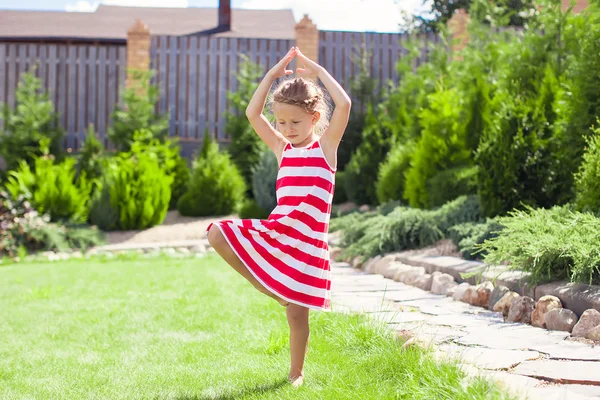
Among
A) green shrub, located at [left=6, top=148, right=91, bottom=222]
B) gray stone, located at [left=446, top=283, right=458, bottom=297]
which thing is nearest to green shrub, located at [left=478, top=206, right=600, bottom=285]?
gray stone, located at [left=446, top=283, right=458, bottom=297]

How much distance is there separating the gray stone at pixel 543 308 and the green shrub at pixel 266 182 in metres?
7.67

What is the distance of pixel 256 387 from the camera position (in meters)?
2.65

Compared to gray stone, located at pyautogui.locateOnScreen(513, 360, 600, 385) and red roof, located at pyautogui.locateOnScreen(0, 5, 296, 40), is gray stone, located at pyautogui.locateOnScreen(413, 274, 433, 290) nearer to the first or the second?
gray stone, located at pyautogui.locateOnScreen(513, 360, 600, 385)

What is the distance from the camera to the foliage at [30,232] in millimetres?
9461

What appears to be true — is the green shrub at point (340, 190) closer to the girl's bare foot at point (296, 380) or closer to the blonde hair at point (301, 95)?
the blonde hair at point (301, 95)

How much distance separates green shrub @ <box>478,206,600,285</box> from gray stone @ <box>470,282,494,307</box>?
9.1 inches

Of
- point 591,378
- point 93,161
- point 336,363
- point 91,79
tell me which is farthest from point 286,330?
point 91,79

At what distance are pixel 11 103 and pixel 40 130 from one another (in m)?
1.48

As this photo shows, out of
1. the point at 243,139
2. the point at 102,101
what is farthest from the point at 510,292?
the point at 102,101

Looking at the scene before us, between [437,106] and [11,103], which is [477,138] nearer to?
[437,106]

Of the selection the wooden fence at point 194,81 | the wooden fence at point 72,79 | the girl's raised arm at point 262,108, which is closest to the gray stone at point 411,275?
the girl's raised arm at point 262,108

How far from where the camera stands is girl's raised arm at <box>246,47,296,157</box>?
2971 millimetres

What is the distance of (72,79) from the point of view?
1404 centimetres

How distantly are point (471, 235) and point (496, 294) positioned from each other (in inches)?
65.7
